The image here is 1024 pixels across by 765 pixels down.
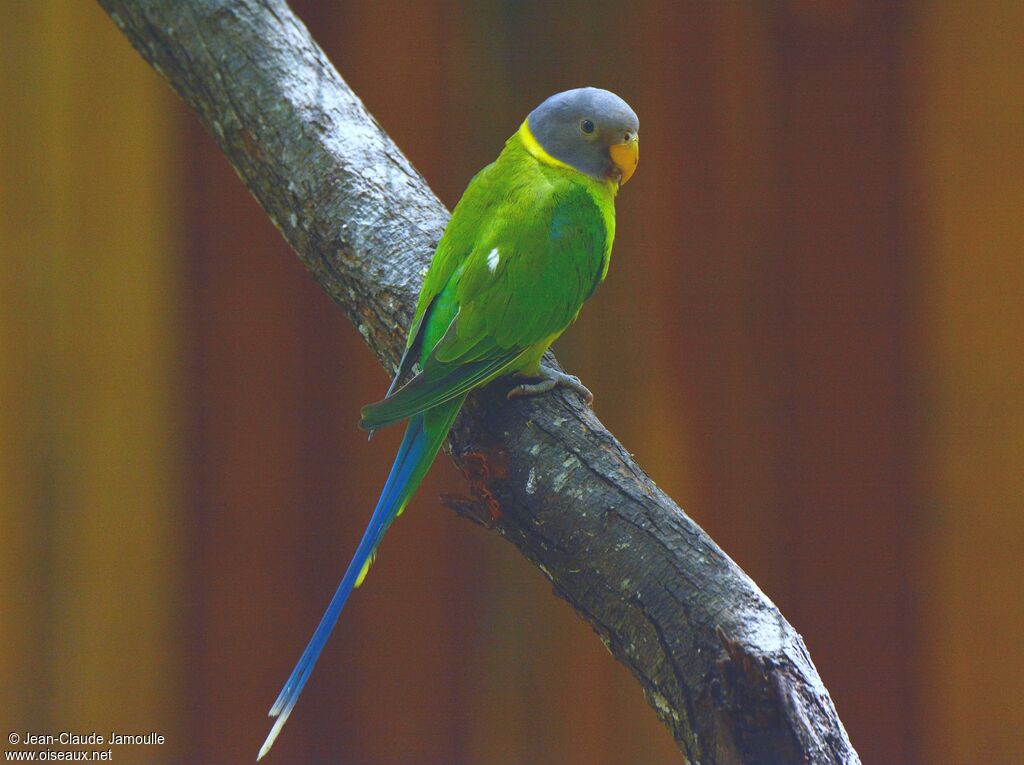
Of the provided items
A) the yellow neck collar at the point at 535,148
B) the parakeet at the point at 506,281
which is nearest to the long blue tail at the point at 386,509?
the parakeet at the point at 506,281

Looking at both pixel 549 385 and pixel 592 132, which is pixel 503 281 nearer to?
pixel 549 385

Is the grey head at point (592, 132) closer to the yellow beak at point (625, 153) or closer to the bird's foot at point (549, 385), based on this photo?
→ the yellow beak at point (625, 153)

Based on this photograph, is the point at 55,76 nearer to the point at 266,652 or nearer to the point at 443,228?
the point at 443,228

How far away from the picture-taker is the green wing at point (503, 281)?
1504 millimetres

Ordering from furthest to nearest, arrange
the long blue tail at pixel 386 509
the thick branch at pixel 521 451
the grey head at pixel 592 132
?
the grey head at pixel 592 132, the long blue tail at pixel 386 509, the thick branch at pixel 521 451

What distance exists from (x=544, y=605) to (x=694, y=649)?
1228 millimetres

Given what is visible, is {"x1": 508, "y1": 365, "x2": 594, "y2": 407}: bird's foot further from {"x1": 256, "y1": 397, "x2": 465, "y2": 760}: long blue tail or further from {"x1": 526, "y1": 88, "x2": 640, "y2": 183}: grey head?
{"x1": 526, "y1": 88, "x2": 640, "y2": 183}: grey head

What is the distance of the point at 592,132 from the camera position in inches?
66.6

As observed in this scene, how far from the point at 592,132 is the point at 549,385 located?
16.8 inches

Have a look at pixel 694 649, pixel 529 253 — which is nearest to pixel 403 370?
pixel 529 253

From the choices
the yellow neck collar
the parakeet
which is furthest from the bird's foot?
the yellow neck collar

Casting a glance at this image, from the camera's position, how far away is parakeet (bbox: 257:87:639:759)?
1.48m

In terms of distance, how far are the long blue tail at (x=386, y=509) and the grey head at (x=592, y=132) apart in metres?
0.47

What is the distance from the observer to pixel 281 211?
1787 millimetres
